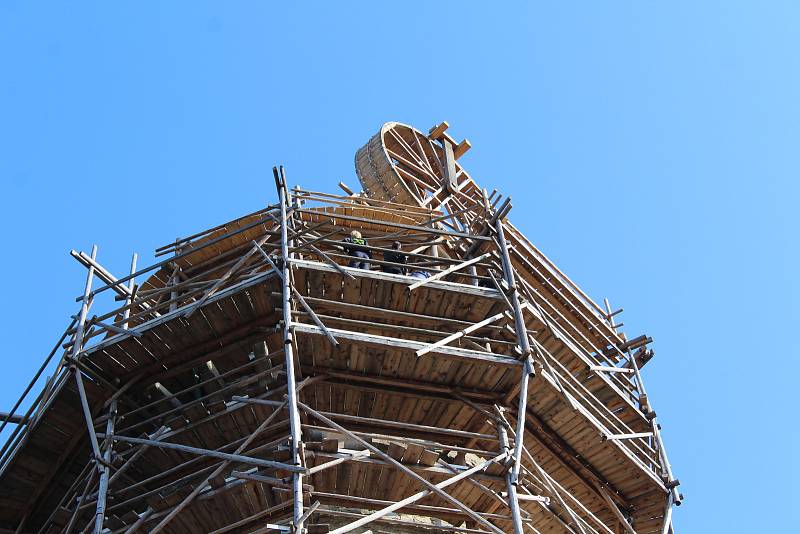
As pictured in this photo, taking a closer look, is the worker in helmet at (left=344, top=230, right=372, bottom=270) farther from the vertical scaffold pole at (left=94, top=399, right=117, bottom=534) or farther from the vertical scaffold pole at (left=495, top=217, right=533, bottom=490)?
the vertical scaffold pole at (left=94, top=399, right=117, bottom=534)

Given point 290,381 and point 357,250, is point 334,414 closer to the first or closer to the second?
point 290,381

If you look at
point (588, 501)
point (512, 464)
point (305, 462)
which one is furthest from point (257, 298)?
point (588, 501)

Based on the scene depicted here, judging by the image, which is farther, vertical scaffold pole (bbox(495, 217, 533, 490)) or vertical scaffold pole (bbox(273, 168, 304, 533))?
vertical scaffold pole (bbox(495, 217, 533, 490))

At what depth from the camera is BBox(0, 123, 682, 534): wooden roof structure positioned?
46.4 feet

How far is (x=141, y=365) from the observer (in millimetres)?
16281

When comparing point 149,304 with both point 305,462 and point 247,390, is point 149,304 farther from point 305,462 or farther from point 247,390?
point 305,462

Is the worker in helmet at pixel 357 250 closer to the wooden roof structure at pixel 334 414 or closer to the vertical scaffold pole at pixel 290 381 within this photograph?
the wooden roof structure at pixel 334 414

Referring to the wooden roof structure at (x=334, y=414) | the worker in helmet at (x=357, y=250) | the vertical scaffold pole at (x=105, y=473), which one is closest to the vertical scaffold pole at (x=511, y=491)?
the wooden roof structure at (x=334, y=414)

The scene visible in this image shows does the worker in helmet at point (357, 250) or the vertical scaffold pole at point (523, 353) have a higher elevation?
the worker in helmet at point (357, 250)

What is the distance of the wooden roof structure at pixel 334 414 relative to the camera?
557 inches

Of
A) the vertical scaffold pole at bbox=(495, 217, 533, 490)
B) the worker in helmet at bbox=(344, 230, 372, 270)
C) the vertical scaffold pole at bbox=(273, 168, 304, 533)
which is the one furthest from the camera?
the worker in helmet at bbox=(344, 230, 372, 270)

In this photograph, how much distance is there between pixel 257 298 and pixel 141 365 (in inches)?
84.7

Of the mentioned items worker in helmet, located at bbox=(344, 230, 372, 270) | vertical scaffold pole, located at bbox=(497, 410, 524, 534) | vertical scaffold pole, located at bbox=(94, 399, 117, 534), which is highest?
worker in helmet, located at bbox=(344, 230, 372, 270)

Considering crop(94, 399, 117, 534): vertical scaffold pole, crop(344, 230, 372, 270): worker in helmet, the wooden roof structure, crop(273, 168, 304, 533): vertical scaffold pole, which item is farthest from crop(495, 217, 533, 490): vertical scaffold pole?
crop(94, 399, 117, 534): vertical scaffold pole
